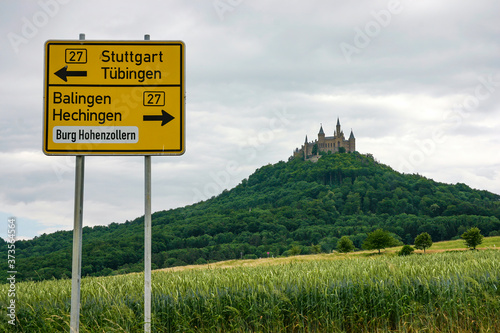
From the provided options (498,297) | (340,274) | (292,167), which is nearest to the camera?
(498,297)

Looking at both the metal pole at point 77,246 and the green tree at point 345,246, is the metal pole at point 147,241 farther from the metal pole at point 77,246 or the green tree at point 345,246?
the green tree at point 345,246

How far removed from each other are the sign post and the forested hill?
23607 millimetres

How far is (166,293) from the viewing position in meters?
6.61

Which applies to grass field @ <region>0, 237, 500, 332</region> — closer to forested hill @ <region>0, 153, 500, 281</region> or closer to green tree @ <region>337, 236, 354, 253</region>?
forested hill @ <region>0, 153, 500, 281</region>

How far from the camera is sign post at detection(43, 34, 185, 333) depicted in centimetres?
527

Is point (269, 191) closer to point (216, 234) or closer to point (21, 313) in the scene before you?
point (216, 234)

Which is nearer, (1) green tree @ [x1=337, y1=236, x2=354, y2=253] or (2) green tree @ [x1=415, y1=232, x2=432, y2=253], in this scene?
(2) green tree @ [x1=415, y1=232, x2=432, y2=253]

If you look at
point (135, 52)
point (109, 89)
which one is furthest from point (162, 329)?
point (135, 52)

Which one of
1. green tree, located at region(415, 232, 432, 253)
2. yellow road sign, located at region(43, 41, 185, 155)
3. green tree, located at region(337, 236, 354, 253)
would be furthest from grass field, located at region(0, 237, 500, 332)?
green tree, located at region(337, 236, 354, 253)

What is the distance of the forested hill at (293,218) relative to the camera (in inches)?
1905

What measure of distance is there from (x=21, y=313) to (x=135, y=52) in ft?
15.0

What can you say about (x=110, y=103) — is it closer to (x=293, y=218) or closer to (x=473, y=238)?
(x=473, y=238)

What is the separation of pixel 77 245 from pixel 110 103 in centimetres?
188

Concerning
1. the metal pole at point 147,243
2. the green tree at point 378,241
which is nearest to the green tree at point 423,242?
the green tree at point 378,241
